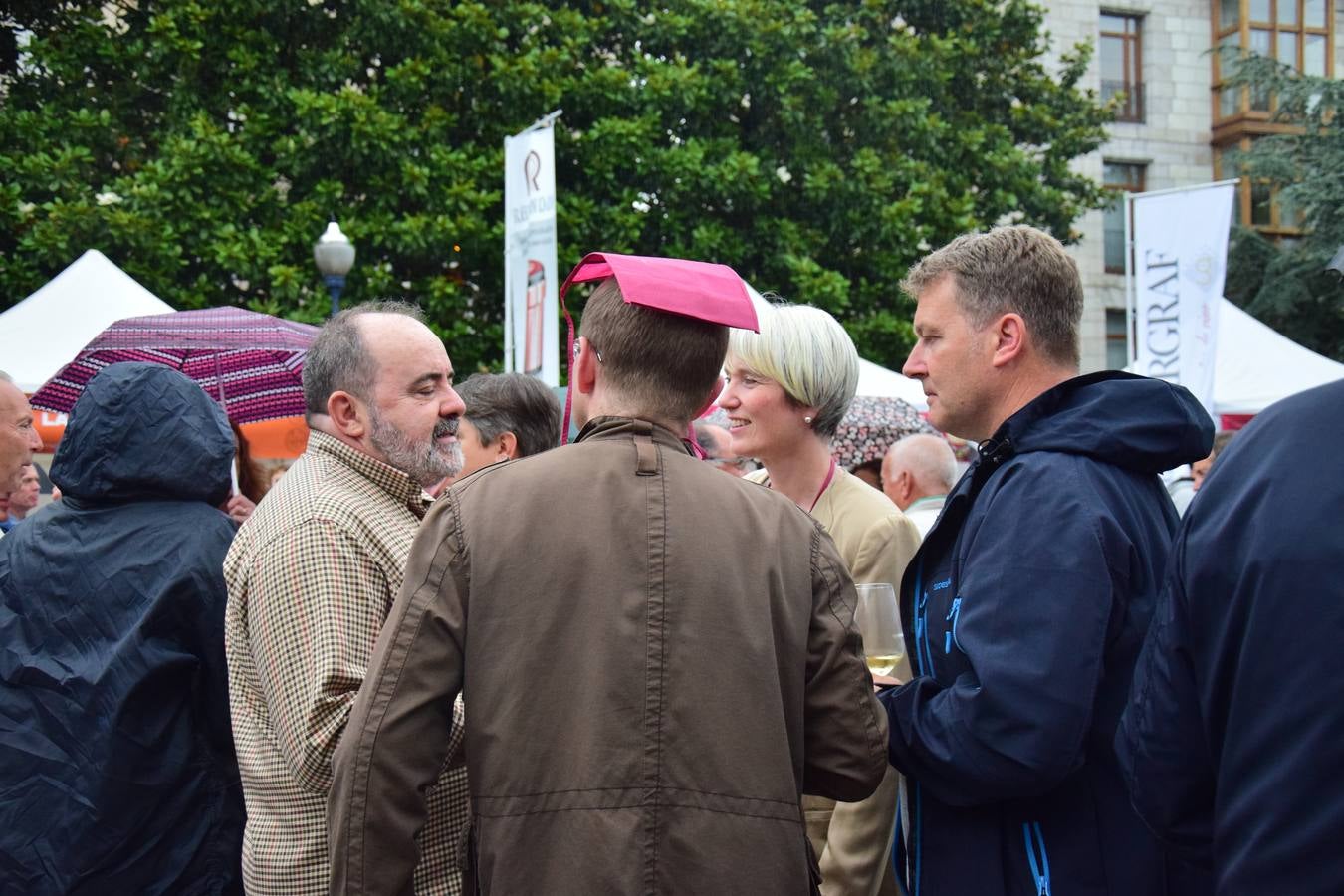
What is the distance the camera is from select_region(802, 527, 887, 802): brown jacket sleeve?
211cm

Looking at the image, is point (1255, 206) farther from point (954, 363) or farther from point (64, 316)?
point (954, 363)

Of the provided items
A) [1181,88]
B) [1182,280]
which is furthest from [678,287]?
[1181,88]

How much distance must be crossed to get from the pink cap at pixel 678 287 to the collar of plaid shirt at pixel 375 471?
3.05ft

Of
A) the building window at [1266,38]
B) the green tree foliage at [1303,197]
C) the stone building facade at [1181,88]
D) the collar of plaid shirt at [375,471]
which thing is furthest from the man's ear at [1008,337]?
the building window at [1266,38]

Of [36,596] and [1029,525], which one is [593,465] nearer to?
[1029,525]

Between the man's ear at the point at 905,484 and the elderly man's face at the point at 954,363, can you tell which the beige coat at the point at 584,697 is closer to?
the elderly man's face at the point at 954,363

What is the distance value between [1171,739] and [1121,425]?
65cm

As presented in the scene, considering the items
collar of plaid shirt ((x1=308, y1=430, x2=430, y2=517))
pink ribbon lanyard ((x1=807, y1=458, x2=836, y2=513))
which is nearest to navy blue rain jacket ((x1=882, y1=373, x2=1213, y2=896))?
pink ribbon lanyard ((x1=807, y1=458, x2=836, y2=513))

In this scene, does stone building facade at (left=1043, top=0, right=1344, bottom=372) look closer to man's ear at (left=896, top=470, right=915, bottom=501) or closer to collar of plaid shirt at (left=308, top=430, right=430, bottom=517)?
man's ear at (left=896, top=470, right=915, bottom=501)

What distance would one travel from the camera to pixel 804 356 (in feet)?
10.8

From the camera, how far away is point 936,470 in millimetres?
5605

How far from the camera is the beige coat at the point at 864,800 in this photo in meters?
2.82

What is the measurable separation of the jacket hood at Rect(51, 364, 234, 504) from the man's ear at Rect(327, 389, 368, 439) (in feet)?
1.23

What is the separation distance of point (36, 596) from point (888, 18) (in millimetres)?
15584
